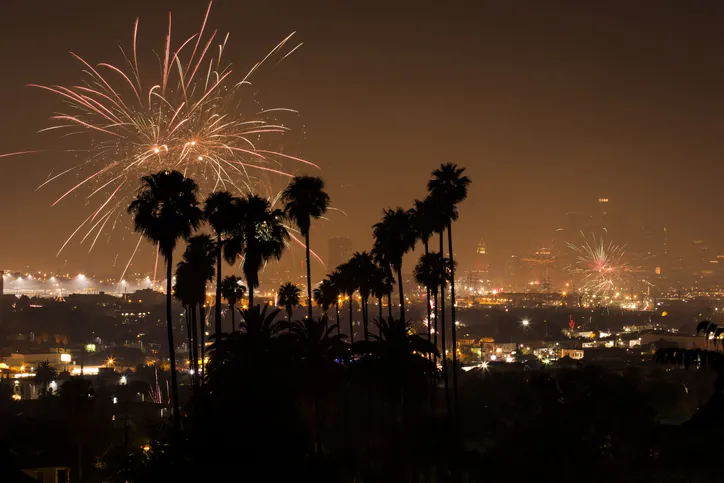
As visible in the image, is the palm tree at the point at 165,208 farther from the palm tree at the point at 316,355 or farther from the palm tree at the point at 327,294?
the palm tree at the point at 327,294

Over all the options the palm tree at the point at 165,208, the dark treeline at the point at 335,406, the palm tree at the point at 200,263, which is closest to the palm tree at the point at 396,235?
the dark treeline at the point at 335,406

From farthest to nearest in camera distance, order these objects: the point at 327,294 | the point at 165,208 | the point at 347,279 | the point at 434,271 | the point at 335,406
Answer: the point at 327,294
the point at 347,279
the point at 434,271
the point at 335,406
the point at 165,208

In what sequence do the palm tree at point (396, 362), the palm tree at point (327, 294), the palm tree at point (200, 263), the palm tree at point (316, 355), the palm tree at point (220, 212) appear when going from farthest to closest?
the palm tree at point (327, 294)
the palm tree at point (200, 263)
the palm tree at point (220, 212)
the palm tree at point (396, 362)
the palm tree at point (316, 355)

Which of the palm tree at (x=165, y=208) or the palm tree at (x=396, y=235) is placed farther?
the palm tree at (x=396, y=235)

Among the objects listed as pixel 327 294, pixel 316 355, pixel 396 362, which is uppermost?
pixel 327 294

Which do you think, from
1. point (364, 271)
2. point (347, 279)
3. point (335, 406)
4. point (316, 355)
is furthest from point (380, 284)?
point (316, 355)

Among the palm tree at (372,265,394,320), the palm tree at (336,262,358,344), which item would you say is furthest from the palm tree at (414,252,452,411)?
the palm tree at (336,262,358,344)

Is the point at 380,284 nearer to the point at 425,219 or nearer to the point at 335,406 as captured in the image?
the point at 425,219

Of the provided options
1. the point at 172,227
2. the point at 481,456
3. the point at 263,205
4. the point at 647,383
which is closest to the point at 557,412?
the point at 481,456
